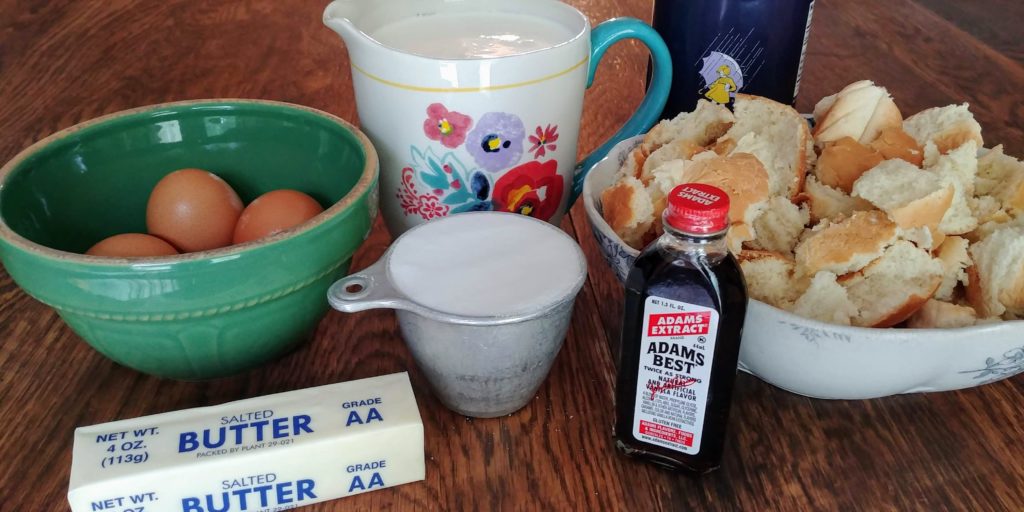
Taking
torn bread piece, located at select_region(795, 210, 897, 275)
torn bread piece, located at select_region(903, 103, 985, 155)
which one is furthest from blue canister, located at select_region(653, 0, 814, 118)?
torn bread piece, located at select_region(795, 210, 897, 275)

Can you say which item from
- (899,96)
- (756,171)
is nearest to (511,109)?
(756,171)

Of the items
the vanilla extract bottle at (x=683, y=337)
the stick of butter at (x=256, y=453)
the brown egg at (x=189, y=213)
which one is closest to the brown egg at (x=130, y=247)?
the brown egg at (x=189, y=213)

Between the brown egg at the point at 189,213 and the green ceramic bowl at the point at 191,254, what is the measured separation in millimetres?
59

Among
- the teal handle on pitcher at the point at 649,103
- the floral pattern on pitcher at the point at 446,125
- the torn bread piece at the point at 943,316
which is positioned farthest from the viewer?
the teal handle on pitcher at the point at 649,103

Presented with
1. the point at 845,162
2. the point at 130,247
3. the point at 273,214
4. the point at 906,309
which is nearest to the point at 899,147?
the point at 845,162

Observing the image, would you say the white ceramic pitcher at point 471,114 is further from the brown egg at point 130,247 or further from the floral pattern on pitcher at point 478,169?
the brown egg at point 130,247

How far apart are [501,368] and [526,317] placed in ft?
0.17

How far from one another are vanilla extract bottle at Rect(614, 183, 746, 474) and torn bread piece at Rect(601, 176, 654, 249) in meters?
0.12

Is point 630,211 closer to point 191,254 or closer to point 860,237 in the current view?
point 860,237

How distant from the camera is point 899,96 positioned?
110cm

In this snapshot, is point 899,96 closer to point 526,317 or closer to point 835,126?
point 835,126

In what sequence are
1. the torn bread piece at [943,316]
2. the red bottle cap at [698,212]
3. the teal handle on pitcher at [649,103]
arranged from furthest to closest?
the teal handle on pitcher at [649,103] < the torn bread piece at [943,316] < the red bottle cap at [698,212]

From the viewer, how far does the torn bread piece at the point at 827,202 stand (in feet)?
2.05

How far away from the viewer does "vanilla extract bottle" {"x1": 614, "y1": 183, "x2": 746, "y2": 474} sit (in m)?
0.47
